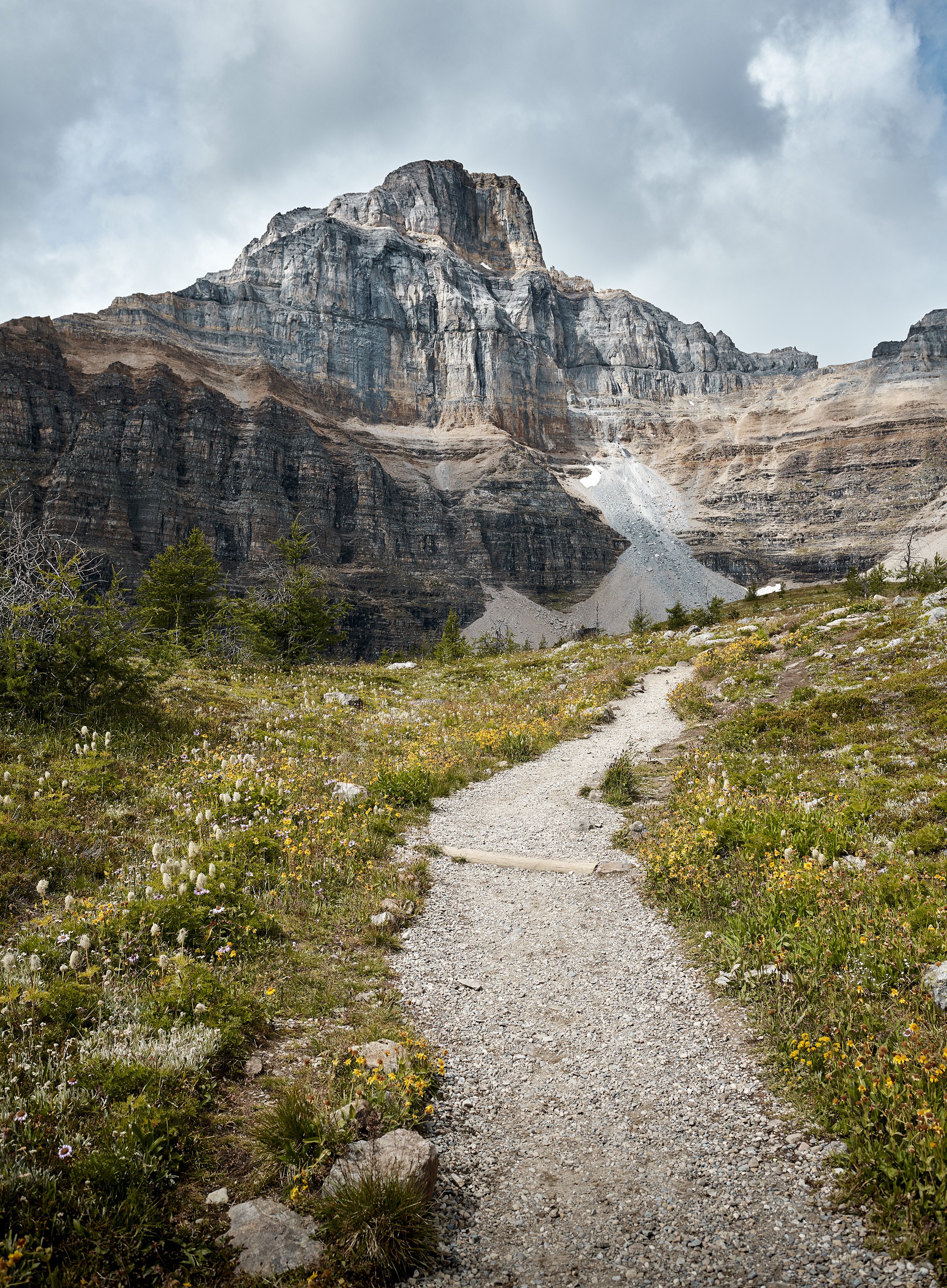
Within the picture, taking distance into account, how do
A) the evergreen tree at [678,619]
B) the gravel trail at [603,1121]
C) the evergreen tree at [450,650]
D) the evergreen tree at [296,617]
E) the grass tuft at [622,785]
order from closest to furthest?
the gravel trail at [603,1121] < the grass tuft at [622,785] < the evergreen tree at [296,617] < the evergreen tree at [450,650] < the evergreen tree at [678,619]

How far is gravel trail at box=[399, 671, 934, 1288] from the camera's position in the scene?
4410 mm

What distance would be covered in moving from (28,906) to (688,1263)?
283 inches

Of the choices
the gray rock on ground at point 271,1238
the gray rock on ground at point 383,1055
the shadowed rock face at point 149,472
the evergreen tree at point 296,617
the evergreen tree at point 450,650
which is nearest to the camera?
the gray rock on ground at point 271,1238

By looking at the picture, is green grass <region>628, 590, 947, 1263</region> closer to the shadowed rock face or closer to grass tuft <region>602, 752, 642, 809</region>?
grass tuft <region>602, 752, 642, 809</region>

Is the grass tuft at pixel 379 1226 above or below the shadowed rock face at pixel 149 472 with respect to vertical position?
below

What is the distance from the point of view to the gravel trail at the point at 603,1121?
14.5 feet

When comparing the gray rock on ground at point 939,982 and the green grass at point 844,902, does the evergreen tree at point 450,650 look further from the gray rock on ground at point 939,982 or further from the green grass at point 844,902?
the gray rock on ground at point 939,982

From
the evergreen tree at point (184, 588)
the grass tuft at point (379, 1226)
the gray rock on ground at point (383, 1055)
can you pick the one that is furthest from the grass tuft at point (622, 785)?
the evergreen tree at point (184, 588)

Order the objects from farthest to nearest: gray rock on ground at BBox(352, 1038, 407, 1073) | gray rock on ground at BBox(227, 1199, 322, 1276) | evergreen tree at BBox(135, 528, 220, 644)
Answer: evergreen tree at BBox(135, 528, 220, 644) → gray rock on ground at BBox(352, 1038, 407, 1073) → gray rock on ground at BBox(227, 1199, 322, 1276)

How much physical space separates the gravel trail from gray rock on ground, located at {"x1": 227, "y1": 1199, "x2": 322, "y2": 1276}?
871 mm

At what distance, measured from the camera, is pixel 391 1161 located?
4.71 m

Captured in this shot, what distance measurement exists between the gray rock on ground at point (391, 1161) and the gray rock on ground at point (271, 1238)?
273 millimetres

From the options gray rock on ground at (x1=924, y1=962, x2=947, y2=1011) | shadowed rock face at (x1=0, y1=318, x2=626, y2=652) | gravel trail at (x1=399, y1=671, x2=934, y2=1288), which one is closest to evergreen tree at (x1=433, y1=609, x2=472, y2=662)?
gravel trail at (x1=399, y1=671, x2=934, y2=1288)

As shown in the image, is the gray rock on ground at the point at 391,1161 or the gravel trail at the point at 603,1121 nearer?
the gravel trail at the point at 603,1121
